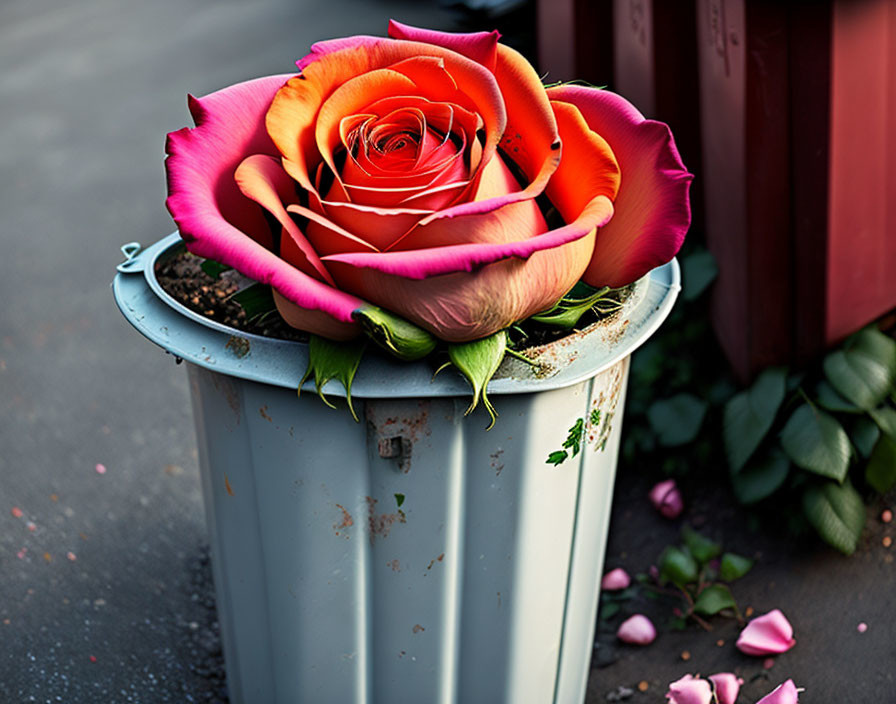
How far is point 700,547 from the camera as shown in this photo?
168cm

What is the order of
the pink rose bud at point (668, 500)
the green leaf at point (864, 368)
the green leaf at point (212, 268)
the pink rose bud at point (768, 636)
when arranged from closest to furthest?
the green leaf at point (212, 268) < the pink rose bud at point (768, 636) < the green leaf at point (864, 368) < the pink rose bud at point (668, 500)

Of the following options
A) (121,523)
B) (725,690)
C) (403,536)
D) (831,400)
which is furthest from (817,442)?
(121,523)

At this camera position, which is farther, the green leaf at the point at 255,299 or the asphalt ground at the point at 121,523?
the asphalt ground at the point at 121,523

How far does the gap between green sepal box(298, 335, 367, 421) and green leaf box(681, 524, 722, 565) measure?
3.20ft

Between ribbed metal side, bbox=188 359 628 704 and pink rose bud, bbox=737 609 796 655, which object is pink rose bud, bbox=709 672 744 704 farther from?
pink rose bud, bbox=737 609 796 655

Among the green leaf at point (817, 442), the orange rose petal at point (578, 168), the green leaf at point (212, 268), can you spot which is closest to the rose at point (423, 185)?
the orange rose petal at point (578, 168)

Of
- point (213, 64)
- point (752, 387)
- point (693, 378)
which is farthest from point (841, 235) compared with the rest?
point (213, 64)

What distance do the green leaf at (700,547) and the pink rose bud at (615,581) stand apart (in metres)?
0.13

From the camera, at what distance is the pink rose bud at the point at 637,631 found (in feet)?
5.21

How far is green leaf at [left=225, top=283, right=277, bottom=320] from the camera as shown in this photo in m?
0.98

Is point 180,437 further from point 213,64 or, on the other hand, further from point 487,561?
point 213,64

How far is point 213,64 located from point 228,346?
3550mm

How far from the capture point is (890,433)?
1605mm

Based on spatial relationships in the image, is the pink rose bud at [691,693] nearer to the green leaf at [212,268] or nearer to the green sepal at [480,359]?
the green sepal at [480,359]
